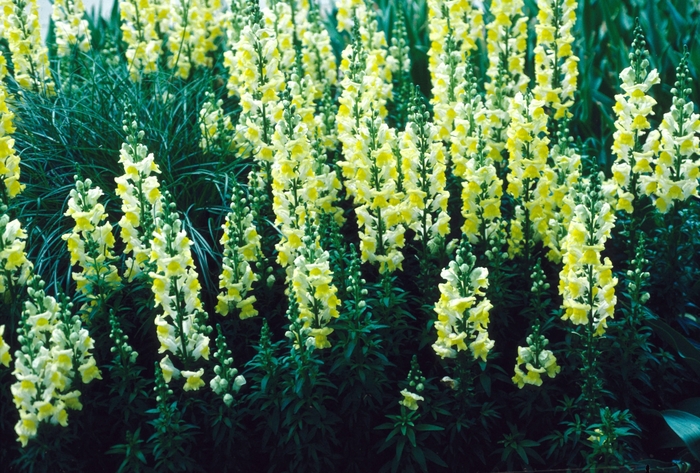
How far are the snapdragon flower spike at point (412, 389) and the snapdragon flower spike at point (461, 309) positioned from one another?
14 cm

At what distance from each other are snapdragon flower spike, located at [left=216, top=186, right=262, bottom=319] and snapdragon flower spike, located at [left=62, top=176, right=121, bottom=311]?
21.3 inches

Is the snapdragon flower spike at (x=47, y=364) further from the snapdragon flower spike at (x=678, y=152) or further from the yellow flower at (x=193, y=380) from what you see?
the snapdragon flower spike at (x=678, y=152)

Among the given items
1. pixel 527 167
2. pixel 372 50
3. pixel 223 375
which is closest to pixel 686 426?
pixel 527 167

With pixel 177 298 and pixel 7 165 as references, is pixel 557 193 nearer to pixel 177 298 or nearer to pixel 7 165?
pixel 177 298

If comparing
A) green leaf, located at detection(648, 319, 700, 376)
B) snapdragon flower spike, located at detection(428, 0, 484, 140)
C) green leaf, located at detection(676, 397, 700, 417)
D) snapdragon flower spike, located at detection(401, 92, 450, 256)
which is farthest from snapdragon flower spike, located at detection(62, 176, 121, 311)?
green leaf, located at detection(676, 397, 700, 417)

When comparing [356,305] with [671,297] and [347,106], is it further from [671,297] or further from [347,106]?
[671,297]

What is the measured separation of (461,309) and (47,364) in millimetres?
1802

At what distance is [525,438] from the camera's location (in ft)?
14.3

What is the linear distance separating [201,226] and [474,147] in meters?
1.69

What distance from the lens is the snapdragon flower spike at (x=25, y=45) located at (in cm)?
583

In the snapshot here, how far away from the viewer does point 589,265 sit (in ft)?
13.1

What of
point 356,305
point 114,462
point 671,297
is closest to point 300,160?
point 356,305

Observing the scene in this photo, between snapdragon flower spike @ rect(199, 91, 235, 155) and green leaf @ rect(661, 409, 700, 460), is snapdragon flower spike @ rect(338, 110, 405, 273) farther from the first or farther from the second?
green leaf @ rect(661, 409, 700, 460)

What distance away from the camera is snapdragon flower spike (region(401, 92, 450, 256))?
4426mm
